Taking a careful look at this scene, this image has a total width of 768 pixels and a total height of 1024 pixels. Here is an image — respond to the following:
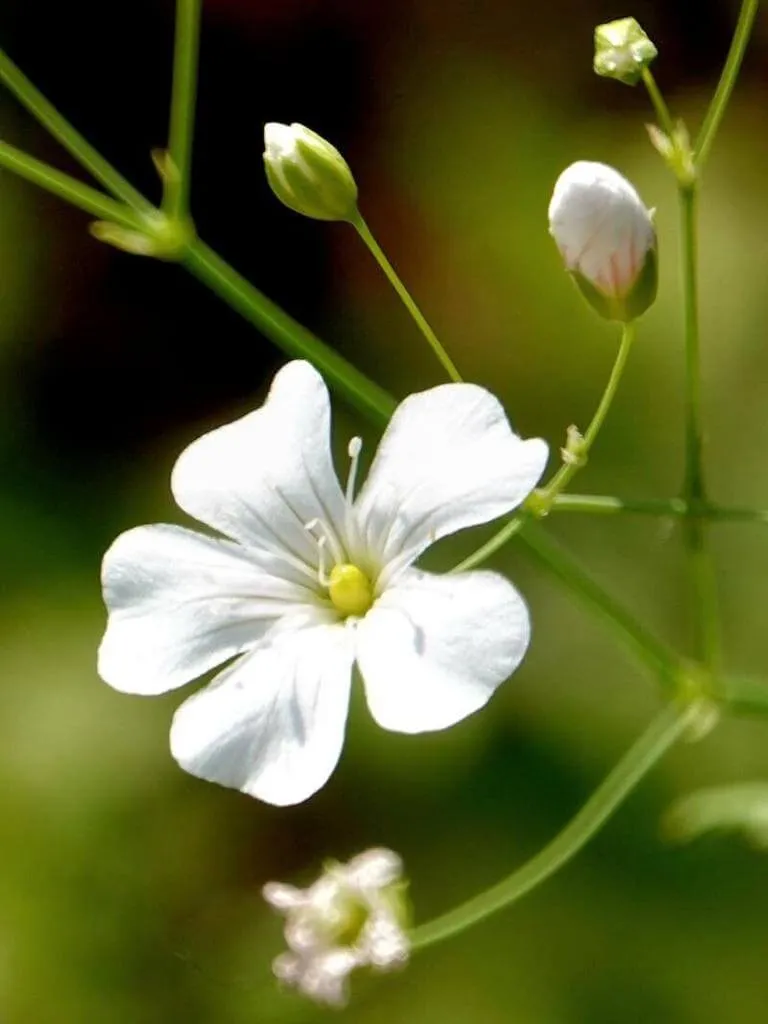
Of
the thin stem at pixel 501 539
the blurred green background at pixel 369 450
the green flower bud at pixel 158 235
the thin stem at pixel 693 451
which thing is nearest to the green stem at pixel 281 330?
the green flower bud at pixel 158 235

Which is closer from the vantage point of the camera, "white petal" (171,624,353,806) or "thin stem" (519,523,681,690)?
"white petal" (171,624,353,806)

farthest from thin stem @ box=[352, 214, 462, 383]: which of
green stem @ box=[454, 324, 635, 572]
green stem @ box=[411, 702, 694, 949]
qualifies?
green stem @ box=[411, 702, 694, 949]

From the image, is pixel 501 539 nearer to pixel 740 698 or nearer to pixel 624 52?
pixel 740 698

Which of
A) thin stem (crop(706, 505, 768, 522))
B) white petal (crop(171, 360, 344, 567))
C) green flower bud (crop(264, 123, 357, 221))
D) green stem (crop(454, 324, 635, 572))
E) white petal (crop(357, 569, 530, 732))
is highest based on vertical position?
green flower bud (crop(264, 123, 357, 221))

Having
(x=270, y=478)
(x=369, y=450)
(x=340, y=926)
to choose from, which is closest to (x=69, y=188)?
(x=270, y=478)

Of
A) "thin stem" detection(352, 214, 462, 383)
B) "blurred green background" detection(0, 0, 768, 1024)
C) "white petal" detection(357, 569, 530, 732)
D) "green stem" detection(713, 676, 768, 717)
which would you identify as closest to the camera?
"white petal" detection(357, 569, 530, 732)

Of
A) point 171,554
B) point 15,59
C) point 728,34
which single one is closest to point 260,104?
point 15,59

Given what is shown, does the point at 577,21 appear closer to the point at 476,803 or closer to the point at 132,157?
the point at 132,157

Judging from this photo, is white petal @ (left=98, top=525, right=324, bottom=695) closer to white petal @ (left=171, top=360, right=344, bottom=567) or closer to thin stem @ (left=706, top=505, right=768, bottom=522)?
white petal @ (left=171, top=360, right=344, bottom=567)
